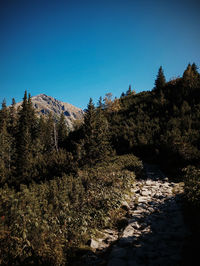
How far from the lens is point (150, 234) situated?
15.0 ft

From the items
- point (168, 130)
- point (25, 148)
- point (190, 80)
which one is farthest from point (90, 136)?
point (190, 80)

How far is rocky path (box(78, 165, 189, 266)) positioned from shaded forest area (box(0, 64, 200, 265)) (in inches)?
27.8

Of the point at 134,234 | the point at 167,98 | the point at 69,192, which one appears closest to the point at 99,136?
the point at 69,192

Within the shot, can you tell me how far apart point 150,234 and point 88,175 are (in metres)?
4.45

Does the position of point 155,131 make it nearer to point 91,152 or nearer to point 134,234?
point 91,152

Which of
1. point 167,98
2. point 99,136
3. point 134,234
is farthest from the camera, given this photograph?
point 167,98

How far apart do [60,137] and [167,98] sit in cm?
3720

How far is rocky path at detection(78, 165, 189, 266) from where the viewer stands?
135 inches

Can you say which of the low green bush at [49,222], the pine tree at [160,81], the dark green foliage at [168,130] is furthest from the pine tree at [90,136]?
the pine tree at [160,81]

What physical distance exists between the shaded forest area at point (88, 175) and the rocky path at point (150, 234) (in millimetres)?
706

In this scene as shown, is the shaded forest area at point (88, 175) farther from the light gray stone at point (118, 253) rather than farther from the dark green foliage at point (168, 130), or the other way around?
the light gray stone at point (118, 253)

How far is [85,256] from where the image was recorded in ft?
11.9

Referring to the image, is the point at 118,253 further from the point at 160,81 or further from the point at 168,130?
the point at 160,81

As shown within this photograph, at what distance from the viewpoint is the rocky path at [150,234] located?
11.2 ft
